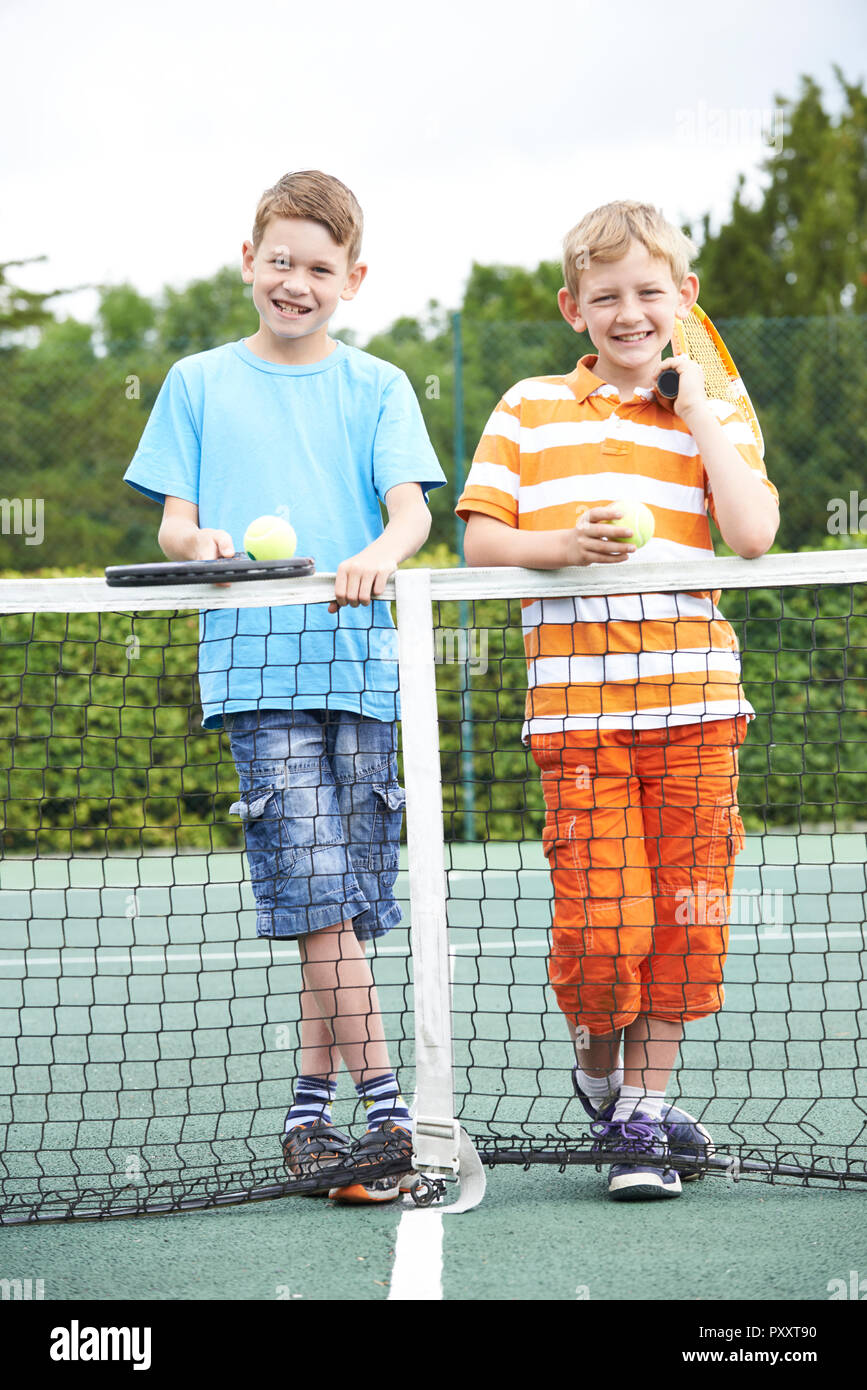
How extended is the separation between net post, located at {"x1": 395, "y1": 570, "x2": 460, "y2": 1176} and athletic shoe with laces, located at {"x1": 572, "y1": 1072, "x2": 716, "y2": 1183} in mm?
451

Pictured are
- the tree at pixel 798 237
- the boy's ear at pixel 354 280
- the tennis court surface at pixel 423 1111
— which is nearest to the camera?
the tennis court surface at pixel 423 1111

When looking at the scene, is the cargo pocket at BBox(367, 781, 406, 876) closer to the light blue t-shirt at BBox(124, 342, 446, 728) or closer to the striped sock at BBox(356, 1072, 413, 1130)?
the light blue t-shirt at BBox(124, 342, 446, 728)

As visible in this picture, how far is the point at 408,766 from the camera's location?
286 cm

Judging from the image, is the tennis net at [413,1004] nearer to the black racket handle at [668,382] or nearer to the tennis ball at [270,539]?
the tennis ball at [270,539]

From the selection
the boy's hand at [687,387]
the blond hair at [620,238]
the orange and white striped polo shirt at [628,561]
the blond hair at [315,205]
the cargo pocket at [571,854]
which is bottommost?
the cargo pocket at [571,854]

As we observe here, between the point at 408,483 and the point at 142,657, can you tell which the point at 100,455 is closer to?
the point at 142,657

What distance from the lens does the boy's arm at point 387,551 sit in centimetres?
277

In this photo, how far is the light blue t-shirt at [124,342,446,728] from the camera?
9.81ft

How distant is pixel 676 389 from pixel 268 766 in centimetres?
116

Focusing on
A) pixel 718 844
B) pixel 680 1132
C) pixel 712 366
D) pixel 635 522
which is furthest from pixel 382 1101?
pixel 712 366

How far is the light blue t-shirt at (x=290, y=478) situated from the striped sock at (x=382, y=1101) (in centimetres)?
80

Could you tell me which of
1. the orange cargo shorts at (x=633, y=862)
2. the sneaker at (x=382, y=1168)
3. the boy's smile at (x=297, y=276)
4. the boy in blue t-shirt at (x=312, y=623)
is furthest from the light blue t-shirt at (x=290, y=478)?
the sneaker at (x=382, y=1168)
